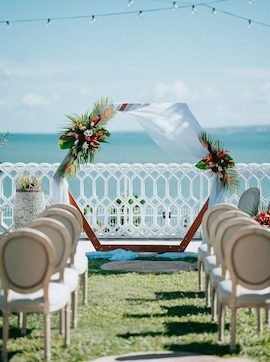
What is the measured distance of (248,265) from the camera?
552 cm

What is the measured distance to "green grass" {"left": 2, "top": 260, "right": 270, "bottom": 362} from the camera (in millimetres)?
5664

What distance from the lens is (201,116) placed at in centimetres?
4394

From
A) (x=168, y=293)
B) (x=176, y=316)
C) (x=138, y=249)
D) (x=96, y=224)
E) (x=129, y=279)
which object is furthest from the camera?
(x=96, y=224)

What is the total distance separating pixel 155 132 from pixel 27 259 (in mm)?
4828

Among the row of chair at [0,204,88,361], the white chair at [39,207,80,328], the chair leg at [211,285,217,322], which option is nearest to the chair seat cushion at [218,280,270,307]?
the chair leg at [211,285,217,322]

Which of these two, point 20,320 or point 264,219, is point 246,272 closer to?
point 20,320

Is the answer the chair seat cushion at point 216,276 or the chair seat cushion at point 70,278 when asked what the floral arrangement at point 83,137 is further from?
the chair seat cushion at point 216,276

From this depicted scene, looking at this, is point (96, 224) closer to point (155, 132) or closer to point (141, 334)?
point (155, 132)

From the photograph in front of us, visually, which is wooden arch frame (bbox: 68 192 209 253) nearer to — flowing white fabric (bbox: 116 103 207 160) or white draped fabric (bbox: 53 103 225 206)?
white draped fabric (bbox: 53 103 225 206)

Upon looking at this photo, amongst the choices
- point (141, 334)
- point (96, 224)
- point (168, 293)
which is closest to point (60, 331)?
point (141, 334)

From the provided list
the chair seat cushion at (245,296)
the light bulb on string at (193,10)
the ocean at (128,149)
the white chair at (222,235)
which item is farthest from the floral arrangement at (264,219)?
the ocean at (128,149)

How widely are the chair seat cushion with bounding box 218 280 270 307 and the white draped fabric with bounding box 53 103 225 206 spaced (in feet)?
12.6

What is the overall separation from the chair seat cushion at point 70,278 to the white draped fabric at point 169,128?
127 inches

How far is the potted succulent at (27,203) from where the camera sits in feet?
33.0
